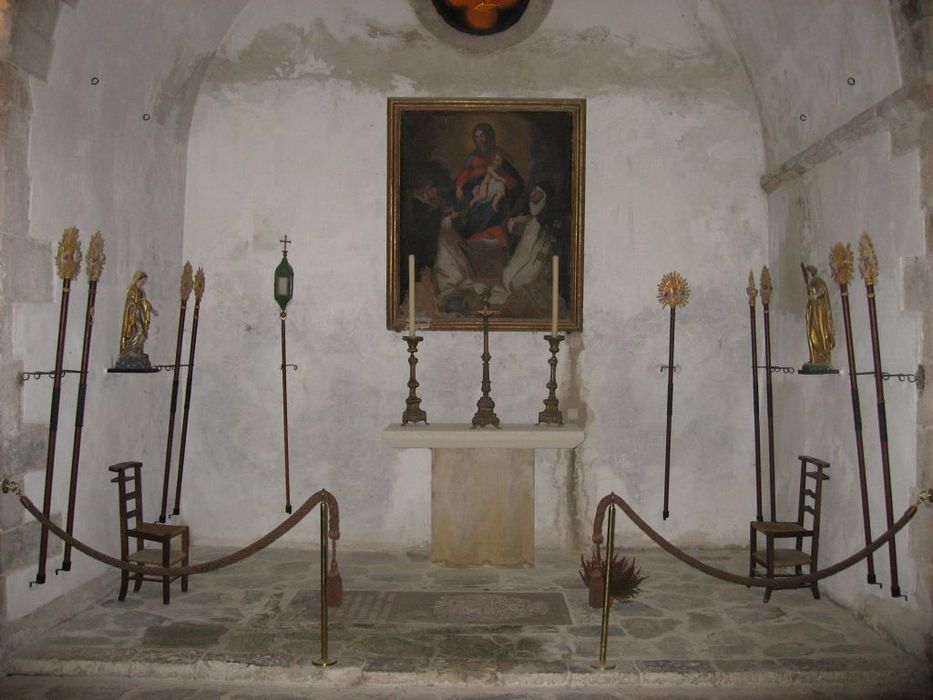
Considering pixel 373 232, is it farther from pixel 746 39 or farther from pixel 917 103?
pixel 917 103

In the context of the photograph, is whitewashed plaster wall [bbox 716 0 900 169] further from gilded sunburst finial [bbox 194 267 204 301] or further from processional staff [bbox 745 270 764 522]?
gilded sunburst finial [bbox 194 267 204 301]

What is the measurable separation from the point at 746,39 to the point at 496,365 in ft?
10.2

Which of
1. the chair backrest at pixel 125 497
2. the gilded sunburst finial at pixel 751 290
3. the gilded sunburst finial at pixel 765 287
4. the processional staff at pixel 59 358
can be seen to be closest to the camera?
the processional staff at pixel 59 358

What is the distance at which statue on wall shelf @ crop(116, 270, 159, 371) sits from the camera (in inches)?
202

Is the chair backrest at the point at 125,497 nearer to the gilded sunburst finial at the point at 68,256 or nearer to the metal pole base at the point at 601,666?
the gilded sunburst finial at the point at 68,256

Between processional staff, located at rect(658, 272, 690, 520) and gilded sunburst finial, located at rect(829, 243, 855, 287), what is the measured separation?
1406mm

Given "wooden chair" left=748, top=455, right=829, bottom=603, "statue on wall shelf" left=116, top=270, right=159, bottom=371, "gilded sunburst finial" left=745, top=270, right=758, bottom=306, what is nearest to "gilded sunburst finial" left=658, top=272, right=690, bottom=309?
"gilded sunburst finial" left=745, top=270, right=758, bottom=306

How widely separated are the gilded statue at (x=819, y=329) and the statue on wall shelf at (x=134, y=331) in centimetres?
424

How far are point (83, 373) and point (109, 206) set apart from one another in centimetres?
128

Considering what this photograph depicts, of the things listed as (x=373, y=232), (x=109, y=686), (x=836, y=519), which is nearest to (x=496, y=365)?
(x=373, y=232)

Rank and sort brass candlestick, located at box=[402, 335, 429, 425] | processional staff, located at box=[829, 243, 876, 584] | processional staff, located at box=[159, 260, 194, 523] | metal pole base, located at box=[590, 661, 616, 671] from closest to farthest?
metal pole base, located at box=[590, 661, 616, 671], processional staff, located at box=[829, 243, 876, 584], processional staff, located at box=[159, 260, 194, 523], brass candlestick, located at box=[402, 335, 429, 425]

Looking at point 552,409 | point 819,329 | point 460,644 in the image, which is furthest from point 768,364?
point 460,644

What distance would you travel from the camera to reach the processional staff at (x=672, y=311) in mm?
5883

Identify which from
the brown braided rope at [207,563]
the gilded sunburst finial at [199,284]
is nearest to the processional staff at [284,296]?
the gilded sunburst finial at [199,284]
